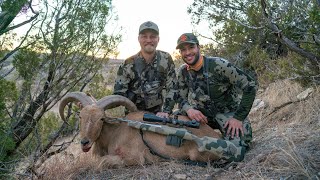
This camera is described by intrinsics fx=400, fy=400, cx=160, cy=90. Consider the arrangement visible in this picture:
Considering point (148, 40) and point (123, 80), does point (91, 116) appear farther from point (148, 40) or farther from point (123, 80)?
point (148, 40)

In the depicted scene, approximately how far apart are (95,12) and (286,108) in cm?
371

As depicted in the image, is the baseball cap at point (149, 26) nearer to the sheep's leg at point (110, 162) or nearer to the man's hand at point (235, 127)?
the man's hand at point (235, 127)

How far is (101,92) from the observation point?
8.04m

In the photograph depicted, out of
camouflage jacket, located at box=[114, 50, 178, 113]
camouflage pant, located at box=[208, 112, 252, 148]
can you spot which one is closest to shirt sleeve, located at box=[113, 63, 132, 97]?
camouflage jacket, located at box=[114, 50, 178, 113]

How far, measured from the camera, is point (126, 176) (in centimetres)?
437

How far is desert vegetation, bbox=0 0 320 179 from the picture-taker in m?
4.23

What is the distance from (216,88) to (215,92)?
2.2 inches

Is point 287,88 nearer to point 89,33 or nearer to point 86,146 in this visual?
point 89,33

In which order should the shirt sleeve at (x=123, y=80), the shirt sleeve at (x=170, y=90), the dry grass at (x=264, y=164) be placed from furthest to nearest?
the shirt sleeve at (x=123, y=80) → the shirt sleeve at (x=170, y=90) → the dry grass at (x=264, y=164)

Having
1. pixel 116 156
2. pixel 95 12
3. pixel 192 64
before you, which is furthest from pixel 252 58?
pixel 116 156

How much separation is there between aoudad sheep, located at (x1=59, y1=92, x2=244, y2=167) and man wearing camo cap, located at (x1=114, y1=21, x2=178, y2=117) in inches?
33.4

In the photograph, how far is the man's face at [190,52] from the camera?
4.88 m

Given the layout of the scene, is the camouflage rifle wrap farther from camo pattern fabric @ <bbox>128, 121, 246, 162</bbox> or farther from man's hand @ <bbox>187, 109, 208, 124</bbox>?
man's hand @ <bbox>187, 109, 208, 124</bbox>

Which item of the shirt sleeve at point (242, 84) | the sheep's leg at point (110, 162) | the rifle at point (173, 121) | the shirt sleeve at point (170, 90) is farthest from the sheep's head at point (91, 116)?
the shirt sleeve at point (242, 84)
